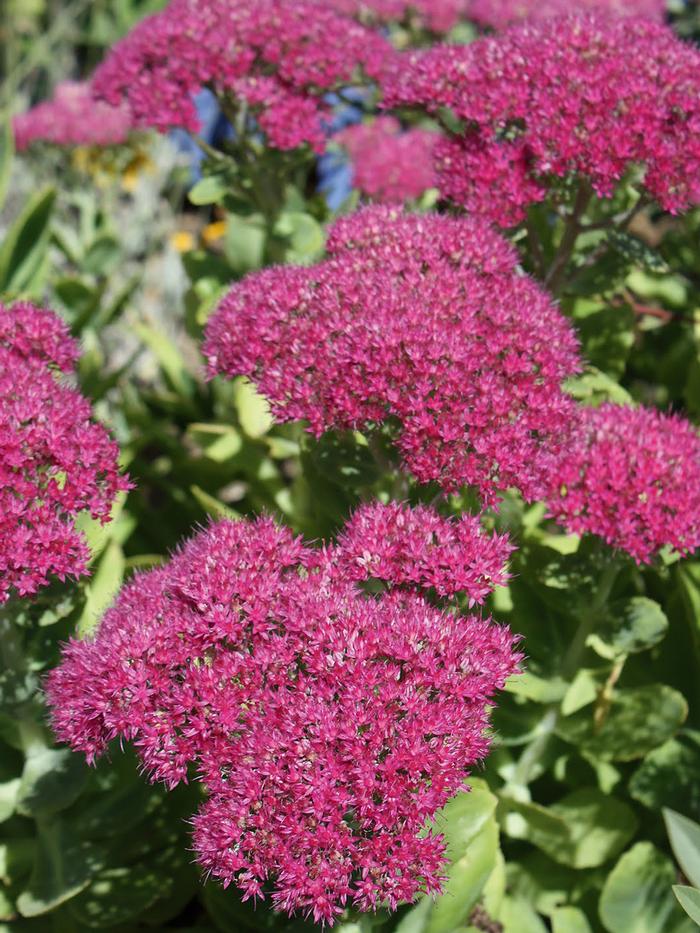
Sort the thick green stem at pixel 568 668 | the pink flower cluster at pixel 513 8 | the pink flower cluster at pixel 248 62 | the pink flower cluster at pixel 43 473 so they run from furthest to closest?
the pink flower cluster at pixel 513 8 → the pink flower cluster at pixel 248 62 → the thick green stem at pixel 568 668 → the pink flower cluster at pixel 43 473

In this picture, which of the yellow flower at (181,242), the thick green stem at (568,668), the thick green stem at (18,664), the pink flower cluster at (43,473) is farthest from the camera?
the yellow flower at (181,242)

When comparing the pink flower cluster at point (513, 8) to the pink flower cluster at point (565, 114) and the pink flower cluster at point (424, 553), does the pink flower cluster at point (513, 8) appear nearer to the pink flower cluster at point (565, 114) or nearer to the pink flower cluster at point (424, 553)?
the pink flower cluster at point (565, 114)

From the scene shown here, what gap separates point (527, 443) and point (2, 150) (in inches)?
73.8

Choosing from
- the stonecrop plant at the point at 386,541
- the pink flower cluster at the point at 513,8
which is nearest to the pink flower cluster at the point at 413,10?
the pink flower cluster at the point at 513,8

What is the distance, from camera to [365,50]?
2275 millimetres

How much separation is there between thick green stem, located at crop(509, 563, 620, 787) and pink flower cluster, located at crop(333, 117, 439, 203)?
3.45ft

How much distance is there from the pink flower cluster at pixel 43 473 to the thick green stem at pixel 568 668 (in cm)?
77

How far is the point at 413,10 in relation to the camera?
9.97ft

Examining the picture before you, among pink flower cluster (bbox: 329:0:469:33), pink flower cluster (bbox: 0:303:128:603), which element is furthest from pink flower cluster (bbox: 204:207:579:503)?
pink flower cluster (bbox: 329:0:469:33)

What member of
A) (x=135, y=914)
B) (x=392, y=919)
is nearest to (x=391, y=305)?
(x=392, y=919)

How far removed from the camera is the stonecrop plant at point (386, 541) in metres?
1.30

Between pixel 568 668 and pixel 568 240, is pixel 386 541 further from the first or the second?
pixel 568 240

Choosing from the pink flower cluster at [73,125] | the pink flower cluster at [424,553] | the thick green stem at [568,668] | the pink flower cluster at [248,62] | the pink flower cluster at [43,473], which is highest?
the pink flower cluster at [248,62]

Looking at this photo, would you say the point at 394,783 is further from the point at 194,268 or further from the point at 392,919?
the point at 194,268
